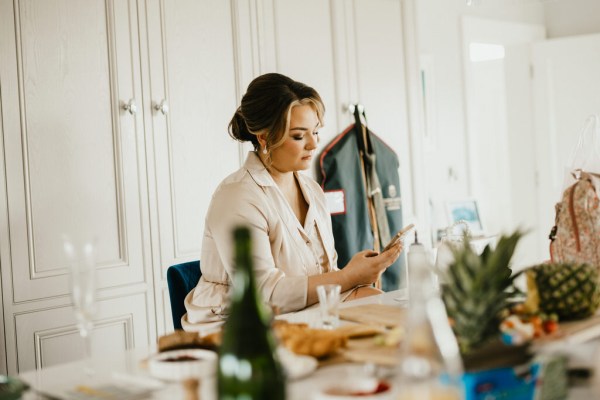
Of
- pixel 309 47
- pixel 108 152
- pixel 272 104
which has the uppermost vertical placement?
pixel 309 47

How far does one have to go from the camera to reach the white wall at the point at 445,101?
501cm

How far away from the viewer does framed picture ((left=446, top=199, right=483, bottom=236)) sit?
5004 millimetres

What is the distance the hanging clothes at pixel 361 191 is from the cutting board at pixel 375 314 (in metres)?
1.73

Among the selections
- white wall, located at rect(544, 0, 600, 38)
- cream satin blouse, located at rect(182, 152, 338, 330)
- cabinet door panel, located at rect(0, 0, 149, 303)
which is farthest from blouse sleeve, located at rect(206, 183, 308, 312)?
white wall, located at rect(544, 0, 600, 38)

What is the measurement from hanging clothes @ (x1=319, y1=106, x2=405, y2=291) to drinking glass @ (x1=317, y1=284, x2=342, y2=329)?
6.61 feet

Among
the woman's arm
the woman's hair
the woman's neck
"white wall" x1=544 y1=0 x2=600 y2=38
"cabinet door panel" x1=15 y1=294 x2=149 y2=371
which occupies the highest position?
"white wall" x1=544 y1=0 x2=600 y2=38

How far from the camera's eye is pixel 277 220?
243 centimetres

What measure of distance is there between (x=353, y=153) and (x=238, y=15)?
3.01 ft

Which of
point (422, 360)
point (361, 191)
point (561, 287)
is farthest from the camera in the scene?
point (361, 191)

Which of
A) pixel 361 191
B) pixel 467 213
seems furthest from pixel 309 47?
pixel 467 213

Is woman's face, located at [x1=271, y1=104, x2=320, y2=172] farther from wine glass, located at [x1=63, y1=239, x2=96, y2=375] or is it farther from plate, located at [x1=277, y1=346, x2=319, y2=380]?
wine glass, located at [x1=63, y1=239, x2=96, y2=375]

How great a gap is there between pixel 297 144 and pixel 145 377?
4.23ft

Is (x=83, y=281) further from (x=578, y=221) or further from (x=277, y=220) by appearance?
(x=578, y=221)

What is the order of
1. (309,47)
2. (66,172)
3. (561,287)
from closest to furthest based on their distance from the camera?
(561,287) → (66,172) → (309,47)
